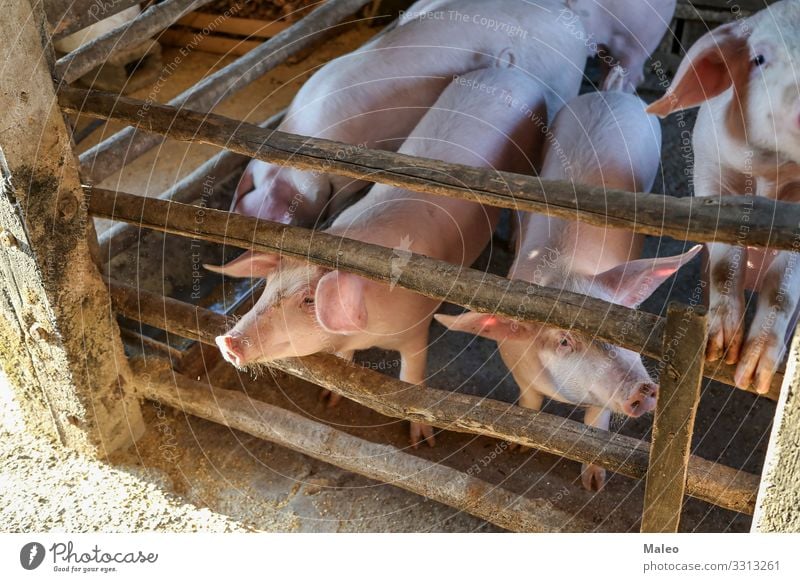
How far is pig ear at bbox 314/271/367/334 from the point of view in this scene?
2.00 metres

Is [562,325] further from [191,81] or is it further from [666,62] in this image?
[191,81]

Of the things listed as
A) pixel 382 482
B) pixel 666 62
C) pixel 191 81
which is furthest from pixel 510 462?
pixel 191 81

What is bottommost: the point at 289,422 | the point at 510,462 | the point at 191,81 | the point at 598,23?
the point at 510,462

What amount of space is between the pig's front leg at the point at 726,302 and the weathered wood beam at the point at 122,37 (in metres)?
1.83

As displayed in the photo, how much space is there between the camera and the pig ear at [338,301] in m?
2.00

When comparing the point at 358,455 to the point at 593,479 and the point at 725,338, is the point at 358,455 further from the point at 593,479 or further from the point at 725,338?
the point at 725,338

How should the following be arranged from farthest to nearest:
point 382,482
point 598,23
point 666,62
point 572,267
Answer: point 666,62, point 598,23, point 382,482, point 572,267

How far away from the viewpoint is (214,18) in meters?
4.71

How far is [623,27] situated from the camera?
358 centimetres

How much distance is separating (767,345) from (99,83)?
12.3 ft

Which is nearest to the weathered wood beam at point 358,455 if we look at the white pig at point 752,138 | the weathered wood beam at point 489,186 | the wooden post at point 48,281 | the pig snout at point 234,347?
the wooden post at point 48,281

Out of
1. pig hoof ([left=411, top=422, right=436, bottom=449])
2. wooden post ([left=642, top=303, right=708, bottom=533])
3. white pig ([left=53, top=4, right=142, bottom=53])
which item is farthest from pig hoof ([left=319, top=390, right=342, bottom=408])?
white pig ([left=53, top=4, right=142, bottom=53])

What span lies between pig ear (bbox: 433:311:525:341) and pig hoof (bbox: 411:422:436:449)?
63 centimetres

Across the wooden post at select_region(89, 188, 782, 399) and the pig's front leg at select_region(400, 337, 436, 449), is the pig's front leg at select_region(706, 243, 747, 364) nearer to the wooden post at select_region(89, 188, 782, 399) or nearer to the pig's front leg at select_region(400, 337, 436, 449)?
the wooden post at select_region(89, 188, 782, 399)
